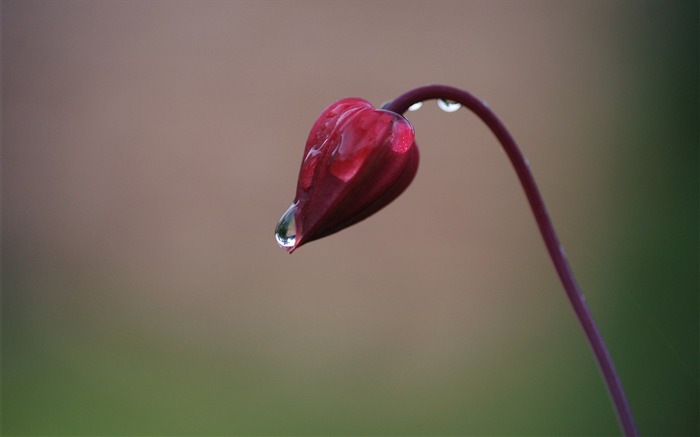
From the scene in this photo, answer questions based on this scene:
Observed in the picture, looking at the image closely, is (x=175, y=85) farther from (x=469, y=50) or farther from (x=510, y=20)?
(x=510, y=20)

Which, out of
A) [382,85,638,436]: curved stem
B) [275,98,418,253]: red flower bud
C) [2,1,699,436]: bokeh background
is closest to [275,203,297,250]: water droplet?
[275,98,418,253]: red flower bud

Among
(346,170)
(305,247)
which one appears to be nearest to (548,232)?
(346,170)

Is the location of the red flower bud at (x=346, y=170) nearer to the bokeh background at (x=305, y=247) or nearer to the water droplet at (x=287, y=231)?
the water droplet at (x=287, y=231)

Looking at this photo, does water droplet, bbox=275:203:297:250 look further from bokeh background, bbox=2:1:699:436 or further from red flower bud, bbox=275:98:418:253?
bokeh background, bbox=2:1:699:436

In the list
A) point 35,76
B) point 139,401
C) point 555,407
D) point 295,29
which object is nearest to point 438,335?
point 555,407

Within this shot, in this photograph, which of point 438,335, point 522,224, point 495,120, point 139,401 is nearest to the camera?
point 495,120

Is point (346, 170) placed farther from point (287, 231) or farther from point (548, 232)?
point (548, 232)

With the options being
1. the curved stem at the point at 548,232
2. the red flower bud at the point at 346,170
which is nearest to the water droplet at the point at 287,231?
the red flower bud at the point at 346,170
